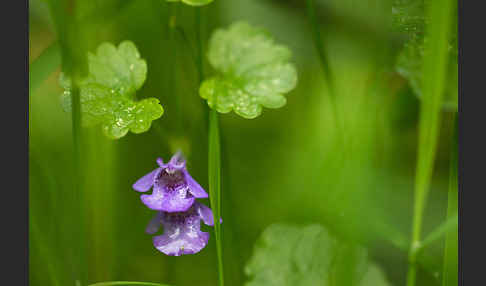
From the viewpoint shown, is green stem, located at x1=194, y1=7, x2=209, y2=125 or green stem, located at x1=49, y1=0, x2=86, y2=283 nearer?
green stem, located at x1=49, y1=0, x2=86, y2=283

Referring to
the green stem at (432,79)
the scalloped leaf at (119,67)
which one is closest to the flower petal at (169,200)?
the scalloped leaf at (119,67)

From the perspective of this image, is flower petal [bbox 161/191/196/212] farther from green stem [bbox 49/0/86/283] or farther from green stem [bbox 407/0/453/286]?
green stem [bbox 407/0/453/286]

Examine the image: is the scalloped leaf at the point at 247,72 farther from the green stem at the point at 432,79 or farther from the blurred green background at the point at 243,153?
the green stem at the point at 432,79

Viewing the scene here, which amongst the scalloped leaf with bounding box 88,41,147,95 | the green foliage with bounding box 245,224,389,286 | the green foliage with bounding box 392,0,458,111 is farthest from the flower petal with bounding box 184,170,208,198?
the green foliage with bounding box 392,0,458,111

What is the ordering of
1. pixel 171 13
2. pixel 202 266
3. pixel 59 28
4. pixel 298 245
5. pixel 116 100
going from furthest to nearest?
pixel 202 266, pixel 298 245, pixel 171 13, pixel 116 100, pixel 59 28

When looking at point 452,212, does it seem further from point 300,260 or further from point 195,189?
point 195,189

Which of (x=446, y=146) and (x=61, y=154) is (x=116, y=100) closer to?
(x=61, y=154)

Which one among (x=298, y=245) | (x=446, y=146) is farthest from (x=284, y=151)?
(x=446, y=146)
